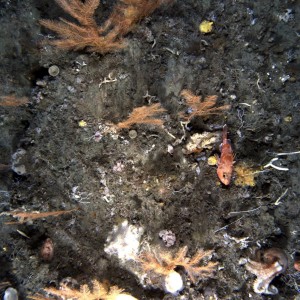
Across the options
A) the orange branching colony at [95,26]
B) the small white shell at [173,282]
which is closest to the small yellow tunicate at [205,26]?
the orange branching colony at [95,26]

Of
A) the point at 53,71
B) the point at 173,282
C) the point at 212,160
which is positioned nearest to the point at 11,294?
the point at 173,282

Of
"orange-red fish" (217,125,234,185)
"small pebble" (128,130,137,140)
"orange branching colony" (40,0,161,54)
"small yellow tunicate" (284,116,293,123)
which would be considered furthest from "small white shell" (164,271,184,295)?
"orange branching colony" (40,0,161,54)

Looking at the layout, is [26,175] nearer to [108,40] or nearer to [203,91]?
[108,40]

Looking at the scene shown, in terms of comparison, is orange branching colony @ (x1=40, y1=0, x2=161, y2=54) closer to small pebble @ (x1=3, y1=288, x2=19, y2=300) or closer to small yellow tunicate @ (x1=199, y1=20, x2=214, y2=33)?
small yellow tunicate @ (x1=199, y1=20, x2=214, y2=33)

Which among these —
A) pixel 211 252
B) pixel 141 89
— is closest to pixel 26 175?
pixel 141 89

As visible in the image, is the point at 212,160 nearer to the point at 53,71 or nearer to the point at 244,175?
the point at 244,175
